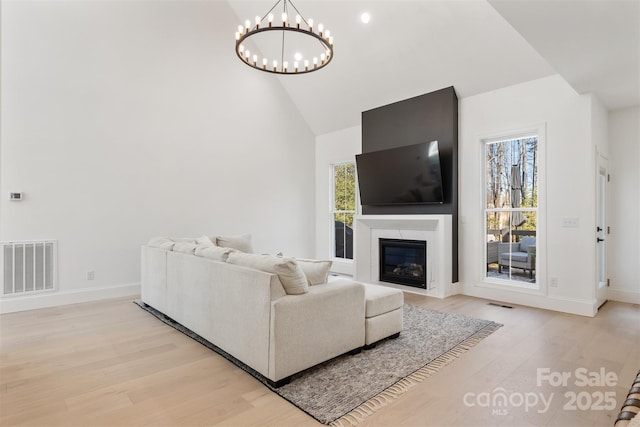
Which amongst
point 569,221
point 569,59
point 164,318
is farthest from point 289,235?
point 569,59

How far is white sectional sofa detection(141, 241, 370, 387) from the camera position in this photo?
7.59 feet

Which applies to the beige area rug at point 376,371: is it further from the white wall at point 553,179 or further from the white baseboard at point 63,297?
the white baseboard at point 63,297

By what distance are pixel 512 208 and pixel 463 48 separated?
2.17 meters

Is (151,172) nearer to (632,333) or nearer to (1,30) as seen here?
(1,30)

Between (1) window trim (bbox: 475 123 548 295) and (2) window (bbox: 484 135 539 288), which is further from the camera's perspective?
(2) window (bbox: 484 135 539 288)

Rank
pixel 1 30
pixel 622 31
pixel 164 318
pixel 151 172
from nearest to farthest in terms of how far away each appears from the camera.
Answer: pixel 622 31, pixel 164 318, pixel 1 30, pixel 151 172

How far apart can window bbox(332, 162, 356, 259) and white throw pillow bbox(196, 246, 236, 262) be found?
3951mm

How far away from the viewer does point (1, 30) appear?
4.04 meters

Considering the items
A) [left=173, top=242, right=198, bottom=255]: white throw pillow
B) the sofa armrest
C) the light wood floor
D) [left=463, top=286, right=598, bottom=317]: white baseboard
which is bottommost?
the light wood floor

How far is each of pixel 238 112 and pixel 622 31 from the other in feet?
16.9

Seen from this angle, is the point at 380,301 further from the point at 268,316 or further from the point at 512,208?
the point at 512,208

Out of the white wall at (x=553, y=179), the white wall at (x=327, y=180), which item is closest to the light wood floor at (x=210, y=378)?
the white wall at (x=553, y=179)

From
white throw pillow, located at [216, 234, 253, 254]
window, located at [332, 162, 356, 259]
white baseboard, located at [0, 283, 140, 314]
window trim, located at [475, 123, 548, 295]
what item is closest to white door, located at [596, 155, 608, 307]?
window trim, located at [475, 123, 548, 295]

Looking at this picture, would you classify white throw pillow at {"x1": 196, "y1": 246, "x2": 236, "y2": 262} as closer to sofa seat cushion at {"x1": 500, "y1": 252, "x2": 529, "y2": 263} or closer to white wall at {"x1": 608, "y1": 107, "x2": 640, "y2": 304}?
sofa seat cushion at {"x1": 500, "y1": 252, "x2": 529, "y2": 263}
